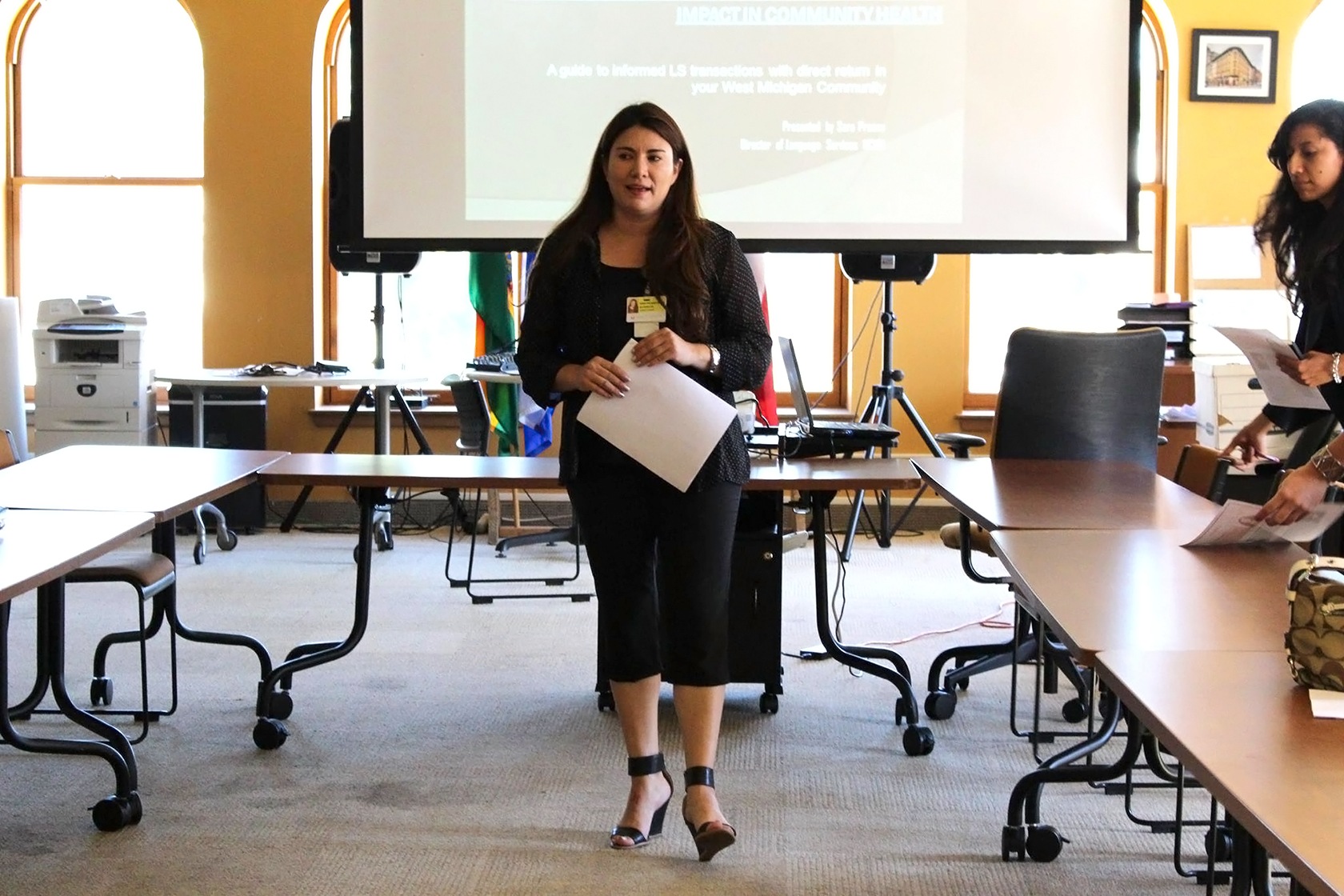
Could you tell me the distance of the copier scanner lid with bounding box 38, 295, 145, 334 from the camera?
19.2 ft

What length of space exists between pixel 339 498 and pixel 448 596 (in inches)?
71.5

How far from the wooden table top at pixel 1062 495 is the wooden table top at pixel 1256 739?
1000mm

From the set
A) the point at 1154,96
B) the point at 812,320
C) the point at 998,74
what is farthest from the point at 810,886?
the point at 1154,96

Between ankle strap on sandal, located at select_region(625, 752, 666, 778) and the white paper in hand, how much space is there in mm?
561

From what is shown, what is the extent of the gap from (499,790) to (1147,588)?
62.2 inches

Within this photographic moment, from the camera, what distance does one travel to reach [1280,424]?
A: 287 centimetres

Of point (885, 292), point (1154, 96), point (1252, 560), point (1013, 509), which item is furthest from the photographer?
point (1154, 96)

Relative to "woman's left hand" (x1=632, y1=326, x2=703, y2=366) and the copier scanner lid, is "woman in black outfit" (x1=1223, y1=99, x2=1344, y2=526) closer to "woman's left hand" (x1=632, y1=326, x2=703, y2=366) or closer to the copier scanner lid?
"woman's left hand" (x1=632, y1=326, x2=703, y2=366)

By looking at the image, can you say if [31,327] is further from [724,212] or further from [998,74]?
[998,74]

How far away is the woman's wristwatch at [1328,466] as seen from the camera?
2119 mm

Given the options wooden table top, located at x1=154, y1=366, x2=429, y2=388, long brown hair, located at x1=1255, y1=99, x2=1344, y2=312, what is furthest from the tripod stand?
long brown hair, located at x1=1255, y1=99, x2=1344, y2=312

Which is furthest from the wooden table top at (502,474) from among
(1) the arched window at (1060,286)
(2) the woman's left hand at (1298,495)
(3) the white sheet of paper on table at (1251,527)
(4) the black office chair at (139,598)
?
(1) the arched window at (1060,286)

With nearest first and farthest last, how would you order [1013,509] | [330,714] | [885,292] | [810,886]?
1. [810,886]
2. [1013,509]
3. [330,714]
4. [885,292]

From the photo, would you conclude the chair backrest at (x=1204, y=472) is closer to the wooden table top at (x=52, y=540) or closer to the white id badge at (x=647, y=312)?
the white id badge at (x=647, y=312)
